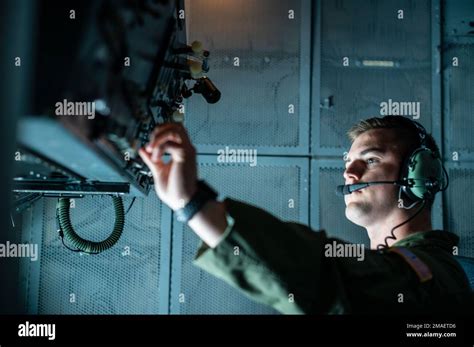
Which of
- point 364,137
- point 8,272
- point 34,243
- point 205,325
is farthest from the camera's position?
point 34,243

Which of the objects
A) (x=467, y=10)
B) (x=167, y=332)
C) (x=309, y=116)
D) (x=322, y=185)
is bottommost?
(x=167, y=332)

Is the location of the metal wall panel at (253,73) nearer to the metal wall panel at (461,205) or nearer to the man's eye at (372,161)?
the man's eye at (372,161)

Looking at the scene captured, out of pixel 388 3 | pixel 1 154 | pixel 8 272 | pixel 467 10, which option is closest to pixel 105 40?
pixel 1 154

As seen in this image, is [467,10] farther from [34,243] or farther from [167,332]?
[34,243]

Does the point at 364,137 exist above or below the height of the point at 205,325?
above

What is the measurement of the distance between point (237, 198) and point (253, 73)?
2.54 ft

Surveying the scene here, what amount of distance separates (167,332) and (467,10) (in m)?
2.59

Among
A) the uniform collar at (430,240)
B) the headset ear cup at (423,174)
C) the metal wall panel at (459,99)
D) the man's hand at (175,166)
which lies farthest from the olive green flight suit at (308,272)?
the metal wall panel at (459,99)

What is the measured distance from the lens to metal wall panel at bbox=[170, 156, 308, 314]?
271 cm

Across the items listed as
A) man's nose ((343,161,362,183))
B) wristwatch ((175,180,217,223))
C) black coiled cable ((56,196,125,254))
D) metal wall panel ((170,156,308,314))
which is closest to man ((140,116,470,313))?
wristwatch ((175,180,217,223))

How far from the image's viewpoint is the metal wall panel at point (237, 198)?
2.71m

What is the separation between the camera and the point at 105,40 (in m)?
0.84

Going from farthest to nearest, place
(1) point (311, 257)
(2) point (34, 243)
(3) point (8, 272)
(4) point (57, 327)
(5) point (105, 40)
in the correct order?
(2) point (34, 243) < (4) point (57, 327) < (1) point (311, 257) < (3) point (8, 272) < (5) point (105, 40)

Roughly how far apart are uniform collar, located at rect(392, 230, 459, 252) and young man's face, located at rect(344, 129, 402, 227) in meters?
0.18
